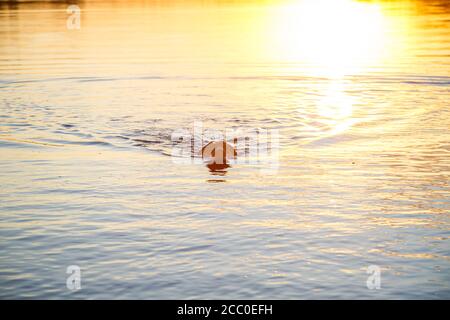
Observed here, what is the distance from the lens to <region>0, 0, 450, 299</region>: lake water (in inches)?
300

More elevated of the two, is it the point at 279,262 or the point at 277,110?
the point at 277,110

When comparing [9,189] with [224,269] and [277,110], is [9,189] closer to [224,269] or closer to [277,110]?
[224,269]

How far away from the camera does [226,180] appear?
36.2 feet

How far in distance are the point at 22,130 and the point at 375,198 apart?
7.15 m

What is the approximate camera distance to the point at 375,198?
10.1 m

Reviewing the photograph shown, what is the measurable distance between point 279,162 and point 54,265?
491 cm

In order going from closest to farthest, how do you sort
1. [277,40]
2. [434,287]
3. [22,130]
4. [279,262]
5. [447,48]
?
1. [434,287]
2. [279,262]
3. [22,130]
4. [447,48]
5. [277,40]

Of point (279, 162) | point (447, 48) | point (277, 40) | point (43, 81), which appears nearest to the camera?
point (279, 162)

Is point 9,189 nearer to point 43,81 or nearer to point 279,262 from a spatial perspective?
point 279,262

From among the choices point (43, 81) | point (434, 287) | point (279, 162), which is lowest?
point (434, 287)

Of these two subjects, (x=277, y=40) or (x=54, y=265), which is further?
(x=277, y=40)

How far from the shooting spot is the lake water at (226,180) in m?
7.62

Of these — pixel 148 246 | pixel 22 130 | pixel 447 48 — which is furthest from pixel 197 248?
pixel 447 48

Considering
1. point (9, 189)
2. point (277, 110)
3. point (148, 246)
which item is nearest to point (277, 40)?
point (277, 110)
